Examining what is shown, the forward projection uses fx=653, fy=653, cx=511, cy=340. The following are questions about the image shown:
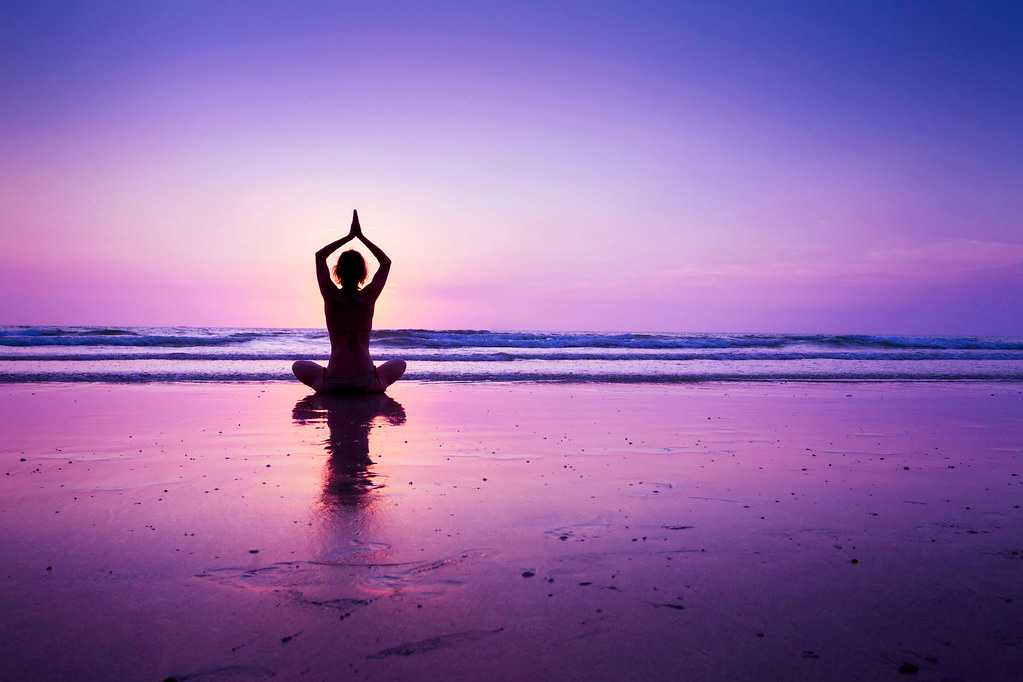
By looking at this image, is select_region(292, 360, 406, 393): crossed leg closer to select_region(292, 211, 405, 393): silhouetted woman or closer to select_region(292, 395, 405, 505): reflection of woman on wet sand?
select_region(292, 211, 405, 393): silhouetted woman

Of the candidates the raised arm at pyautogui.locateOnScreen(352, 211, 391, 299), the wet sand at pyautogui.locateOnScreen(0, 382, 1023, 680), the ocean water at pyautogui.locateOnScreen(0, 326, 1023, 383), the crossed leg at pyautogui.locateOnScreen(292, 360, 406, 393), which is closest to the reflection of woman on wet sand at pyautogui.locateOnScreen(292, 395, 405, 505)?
the wet sand at pyautogui.locateOnScreen(0, 382, 1023, 680)

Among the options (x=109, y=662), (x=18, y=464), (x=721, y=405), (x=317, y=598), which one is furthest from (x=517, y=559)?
(x=721, y=405)

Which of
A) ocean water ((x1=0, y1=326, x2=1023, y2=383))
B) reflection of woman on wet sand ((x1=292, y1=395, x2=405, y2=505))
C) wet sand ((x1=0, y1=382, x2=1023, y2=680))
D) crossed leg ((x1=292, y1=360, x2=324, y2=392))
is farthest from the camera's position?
ocean water ((x1=0, y1=326, x2=1023, y2=383))

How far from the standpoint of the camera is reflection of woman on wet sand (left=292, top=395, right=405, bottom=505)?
3.63 m

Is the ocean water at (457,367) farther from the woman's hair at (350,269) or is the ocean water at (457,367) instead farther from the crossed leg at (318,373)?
the woman's hair at (350,269)

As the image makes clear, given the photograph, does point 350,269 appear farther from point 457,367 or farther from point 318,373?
point 457,367

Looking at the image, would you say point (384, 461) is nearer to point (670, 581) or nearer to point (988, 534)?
point (670, 581)

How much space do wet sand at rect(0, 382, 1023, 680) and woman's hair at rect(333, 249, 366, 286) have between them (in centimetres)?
286

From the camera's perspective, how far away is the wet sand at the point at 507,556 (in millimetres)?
1784

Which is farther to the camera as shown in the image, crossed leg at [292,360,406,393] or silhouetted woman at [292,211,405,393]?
crossed leg at [292,360,406,393]

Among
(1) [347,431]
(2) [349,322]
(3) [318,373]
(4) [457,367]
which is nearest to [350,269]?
(2) [349,322]

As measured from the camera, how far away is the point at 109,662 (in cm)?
174

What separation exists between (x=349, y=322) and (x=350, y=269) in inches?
25.6

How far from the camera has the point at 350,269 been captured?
25.7 ft
